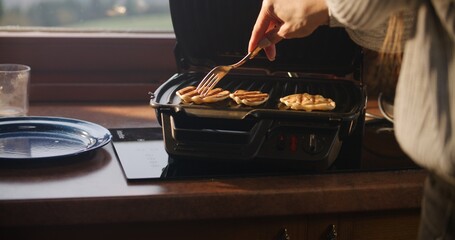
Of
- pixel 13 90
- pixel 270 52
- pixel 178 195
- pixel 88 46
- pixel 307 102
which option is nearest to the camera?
pixel 178 195

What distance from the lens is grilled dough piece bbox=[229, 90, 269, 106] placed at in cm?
143

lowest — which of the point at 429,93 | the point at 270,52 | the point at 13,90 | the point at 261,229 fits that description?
the point at 261,229

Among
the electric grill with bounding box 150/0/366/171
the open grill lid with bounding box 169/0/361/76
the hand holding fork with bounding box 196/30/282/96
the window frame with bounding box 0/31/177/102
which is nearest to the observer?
the electric grill with bounding box 150/0/366/171

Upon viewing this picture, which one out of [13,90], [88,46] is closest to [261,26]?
[13,90]

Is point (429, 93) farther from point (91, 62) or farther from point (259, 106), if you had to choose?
point (91, 62)

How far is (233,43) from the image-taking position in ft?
5.62

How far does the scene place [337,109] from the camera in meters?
1.44

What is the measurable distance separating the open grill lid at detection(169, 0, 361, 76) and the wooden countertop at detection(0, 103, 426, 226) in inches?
14.0

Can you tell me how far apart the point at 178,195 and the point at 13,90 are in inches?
23.8

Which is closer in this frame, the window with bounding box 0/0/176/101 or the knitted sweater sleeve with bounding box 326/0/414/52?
the knitted sweater sleeve with bounding box 326/0/414/52

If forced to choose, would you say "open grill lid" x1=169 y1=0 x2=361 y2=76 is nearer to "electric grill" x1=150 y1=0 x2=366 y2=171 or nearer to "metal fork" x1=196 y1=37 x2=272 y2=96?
"electric grill" x1=150 y1=0 x2=366 y2=171

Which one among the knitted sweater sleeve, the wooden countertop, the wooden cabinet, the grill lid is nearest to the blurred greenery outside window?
the grill lid

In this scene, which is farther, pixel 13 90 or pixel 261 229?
pixel 13 90

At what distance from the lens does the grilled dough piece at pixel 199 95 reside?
1.41 m
